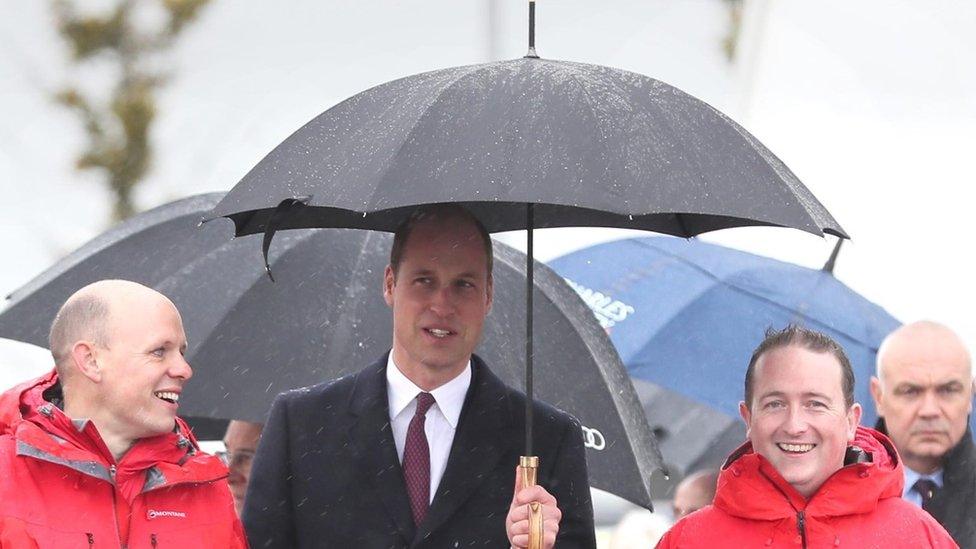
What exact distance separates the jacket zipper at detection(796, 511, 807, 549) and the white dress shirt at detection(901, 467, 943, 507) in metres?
1.38

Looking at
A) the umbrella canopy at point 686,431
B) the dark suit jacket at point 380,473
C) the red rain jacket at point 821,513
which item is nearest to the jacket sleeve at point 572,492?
the dark suit jacket at point 380,473

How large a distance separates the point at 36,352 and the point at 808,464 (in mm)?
4762

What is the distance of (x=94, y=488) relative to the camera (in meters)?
3.83

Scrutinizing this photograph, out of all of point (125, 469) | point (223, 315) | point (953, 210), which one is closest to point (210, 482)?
point (125, 469)

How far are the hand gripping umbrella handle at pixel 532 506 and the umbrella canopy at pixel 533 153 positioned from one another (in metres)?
0.69

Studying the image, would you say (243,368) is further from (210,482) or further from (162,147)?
(162,147)

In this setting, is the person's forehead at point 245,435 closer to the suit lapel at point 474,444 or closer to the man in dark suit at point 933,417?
the suit lapel at point 474,444

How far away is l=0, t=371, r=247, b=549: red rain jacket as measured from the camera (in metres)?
3.73

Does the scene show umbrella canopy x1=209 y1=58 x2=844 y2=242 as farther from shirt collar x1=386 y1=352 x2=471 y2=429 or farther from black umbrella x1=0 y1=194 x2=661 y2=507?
black umbrella x1=0 y1=194 x2=661 y2=507

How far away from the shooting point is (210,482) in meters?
4.05

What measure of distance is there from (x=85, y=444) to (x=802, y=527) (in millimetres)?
1645

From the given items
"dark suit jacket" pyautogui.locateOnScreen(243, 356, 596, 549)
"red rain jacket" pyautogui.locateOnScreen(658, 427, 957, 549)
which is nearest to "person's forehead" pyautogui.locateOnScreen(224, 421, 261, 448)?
"dark suit jacket" pyautogui.locateOnScreen(243, 356, 596, 549)

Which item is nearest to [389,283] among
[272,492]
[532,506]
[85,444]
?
[272,492]

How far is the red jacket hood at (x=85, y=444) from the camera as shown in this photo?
12.3ft
